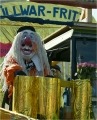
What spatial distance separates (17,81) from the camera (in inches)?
89.4

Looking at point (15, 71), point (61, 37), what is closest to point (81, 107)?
point (15, 71)

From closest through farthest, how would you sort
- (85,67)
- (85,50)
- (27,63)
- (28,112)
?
1. (28,112)
2. (85,67)
3. (85,50)
4. (27,63)

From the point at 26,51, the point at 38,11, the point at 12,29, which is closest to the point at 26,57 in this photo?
the point at 26,51

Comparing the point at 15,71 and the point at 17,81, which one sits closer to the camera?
the point at 17,81

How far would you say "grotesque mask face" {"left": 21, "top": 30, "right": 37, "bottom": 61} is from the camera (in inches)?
117

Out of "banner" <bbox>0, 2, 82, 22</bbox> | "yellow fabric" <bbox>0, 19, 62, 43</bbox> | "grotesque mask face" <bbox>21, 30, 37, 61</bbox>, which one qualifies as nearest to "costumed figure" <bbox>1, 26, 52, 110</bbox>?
"grotesque mask face" <bbox>21, 30, 37, 61</bbox>

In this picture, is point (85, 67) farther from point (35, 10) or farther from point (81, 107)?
point (35, 10)

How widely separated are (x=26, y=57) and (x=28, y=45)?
108 millimetres

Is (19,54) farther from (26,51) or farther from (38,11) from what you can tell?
(38,11)

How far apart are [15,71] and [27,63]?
0.35 m

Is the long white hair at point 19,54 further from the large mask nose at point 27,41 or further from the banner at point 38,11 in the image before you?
the banner at point 38,11

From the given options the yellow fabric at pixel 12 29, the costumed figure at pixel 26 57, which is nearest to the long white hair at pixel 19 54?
the costumed figure at pixel 26 57

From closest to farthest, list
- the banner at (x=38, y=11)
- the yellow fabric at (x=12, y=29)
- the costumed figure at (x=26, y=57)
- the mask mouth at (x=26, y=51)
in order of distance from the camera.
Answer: the costumed figure at (x=26, y=57)
the mask mouth at (x=26, y=51)
the yellow fabric at (x=12, y=29)
the banner at (x=38, y=11)

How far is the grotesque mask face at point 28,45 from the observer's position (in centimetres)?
296
